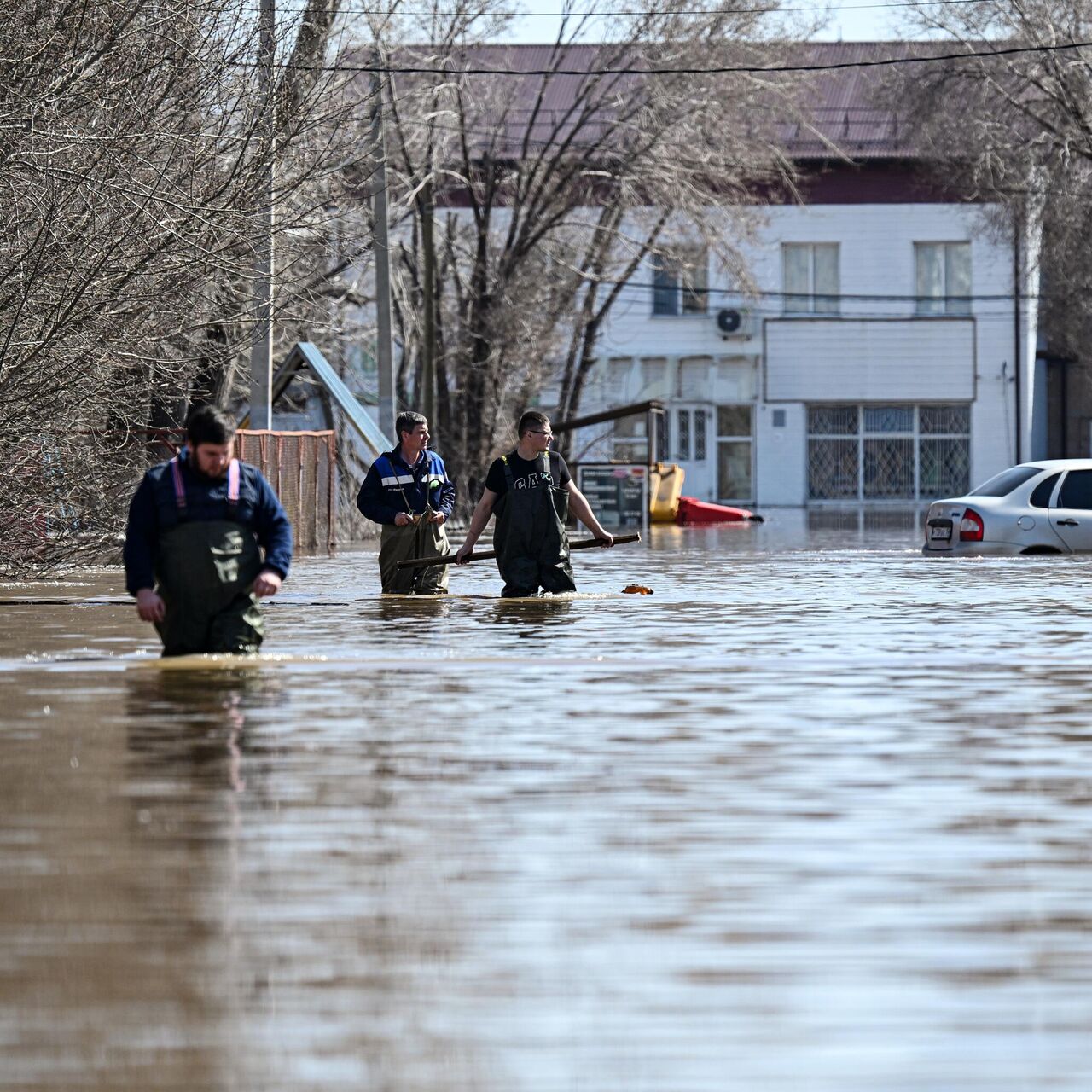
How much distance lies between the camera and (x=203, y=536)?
12695mm

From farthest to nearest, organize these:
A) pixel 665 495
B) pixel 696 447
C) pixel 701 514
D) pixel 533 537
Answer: pixel 696 447 < pixel 701 514 < pixel 665 495 < pixel 533 537

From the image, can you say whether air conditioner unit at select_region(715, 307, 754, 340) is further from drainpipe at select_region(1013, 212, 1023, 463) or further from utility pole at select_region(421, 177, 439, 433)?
utility pole at select_region(421, 177, 439, 433)

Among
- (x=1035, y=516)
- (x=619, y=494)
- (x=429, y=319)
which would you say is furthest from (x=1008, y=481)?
(x=619, y=494)

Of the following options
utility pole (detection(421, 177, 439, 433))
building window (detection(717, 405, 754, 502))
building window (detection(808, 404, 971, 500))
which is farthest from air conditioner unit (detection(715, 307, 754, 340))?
utility pole (detection(421, 177, 439, 433))

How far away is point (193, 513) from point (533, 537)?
6.74 m

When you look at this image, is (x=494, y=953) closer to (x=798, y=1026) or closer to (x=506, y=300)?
(x=798, y=1026)

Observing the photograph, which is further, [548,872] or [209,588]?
[209,588]

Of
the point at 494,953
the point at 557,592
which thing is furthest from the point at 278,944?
the point at 557,592

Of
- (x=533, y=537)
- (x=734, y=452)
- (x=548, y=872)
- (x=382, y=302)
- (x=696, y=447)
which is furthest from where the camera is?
(x=734, y=452)

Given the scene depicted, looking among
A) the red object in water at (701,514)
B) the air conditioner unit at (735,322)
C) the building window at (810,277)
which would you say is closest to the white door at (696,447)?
the air conditioner unit at (735,322)

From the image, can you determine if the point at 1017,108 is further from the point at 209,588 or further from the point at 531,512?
the point at 209,588

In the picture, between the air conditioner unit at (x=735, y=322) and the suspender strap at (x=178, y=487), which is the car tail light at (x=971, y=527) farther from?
the air conditioner unit at (x=735, y=322)

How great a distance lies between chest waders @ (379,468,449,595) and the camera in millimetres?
19453

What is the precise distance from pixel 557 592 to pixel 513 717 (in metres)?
8.03
